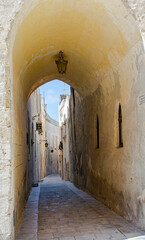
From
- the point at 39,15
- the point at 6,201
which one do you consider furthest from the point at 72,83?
the point at 6,201

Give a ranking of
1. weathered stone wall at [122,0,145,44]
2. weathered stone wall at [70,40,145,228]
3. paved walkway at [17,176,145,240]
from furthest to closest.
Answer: weathered stone wall at [70,40,145,228], paved walkway at [17,176,145,240], weathered stone wall at [122,0,145,44]

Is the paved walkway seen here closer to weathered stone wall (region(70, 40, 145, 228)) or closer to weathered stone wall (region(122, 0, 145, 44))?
weathered stone wall (region(70, 40, 145, 228))

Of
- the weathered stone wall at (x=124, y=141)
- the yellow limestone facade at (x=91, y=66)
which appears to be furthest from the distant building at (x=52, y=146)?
the yellow limestone facade at (x=91, y=66)

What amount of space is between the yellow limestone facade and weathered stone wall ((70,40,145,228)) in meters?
0.02

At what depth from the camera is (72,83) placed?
907cm

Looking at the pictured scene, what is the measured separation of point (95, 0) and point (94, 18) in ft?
1.77

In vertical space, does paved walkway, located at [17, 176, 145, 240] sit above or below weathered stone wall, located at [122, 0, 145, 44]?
below

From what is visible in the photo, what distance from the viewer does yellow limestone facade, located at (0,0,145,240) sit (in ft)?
11.2

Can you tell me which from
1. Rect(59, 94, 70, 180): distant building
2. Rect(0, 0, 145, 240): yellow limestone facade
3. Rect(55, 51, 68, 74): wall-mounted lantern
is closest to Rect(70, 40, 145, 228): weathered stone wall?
Rect(0, 0, 145, 240): yellow limestone facade

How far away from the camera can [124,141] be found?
5.04 m

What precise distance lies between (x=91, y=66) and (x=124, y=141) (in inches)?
95.2

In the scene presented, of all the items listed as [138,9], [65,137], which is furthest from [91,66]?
[65,137]

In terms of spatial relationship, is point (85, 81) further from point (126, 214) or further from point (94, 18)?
point (126, 214)

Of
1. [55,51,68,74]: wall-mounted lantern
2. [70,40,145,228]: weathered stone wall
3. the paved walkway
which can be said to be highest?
[55,51,68,74]: wall-mounted lantern
